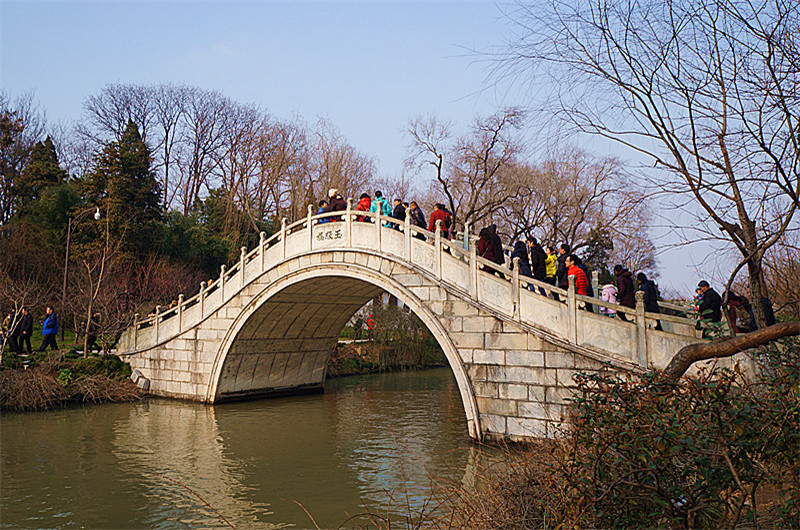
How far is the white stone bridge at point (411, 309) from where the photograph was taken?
962 centimetres

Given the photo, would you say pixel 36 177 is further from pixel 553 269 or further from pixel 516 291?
pixel 516 291

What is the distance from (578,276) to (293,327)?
935 centimetres

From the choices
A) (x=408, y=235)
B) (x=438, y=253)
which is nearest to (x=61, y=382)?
(x=408, y=235)

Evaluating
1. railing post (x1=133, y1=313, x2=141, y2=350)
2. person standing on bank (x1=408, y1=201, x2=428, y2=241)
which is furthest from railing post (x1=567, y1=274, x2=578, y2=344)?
railing post (x1=133, y1=313, x2=141, y2=350)

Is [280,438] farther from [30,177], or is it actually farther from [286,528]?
[30,177]

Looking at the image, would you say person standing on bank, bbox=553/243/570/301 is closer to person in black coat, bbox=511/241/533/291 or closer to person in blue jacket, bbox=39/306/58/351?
person in black coat, bbox=511/241/533/291

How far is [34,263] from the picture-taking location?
75.5 ft

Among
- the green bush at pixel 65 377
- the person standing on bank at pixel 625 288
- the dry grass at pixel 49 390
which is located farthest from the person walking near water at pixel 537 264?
the green bush at pixel 65 377

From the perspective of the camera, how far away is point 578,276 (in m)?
10.4

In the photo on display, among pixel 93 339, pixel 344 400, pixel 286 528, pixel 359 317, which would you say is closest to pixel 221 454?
pixel 286 528

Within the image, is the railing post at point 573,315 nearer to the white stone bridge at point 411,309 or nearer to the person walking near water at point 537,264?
the white stone bridge at point 411,309

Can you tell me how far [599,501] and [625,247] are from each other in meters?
25.9

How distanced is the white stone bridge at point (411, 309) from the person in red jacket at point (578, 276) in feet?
1.91

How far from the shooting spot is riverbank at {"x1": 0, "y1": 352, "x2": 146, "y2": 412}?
14.8 meters
